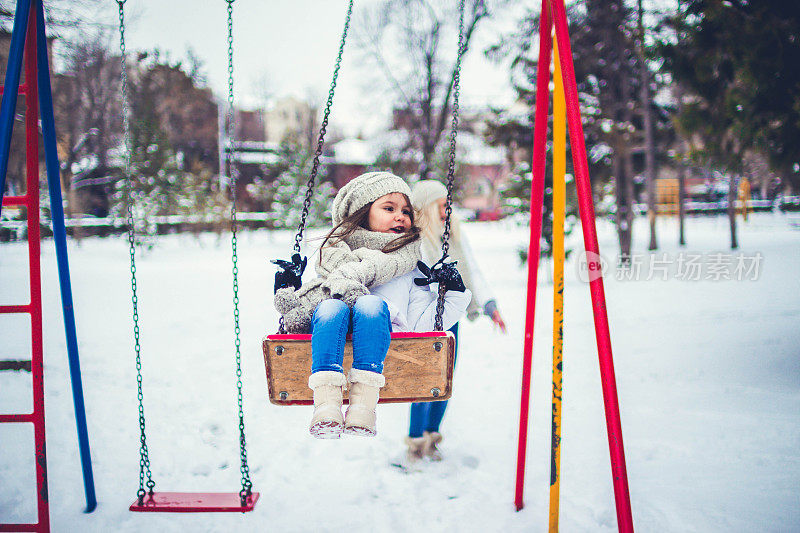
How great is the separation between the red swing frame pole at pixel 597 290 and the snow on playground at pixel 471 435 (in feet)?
2.22

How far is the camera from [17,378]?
4.62 meters

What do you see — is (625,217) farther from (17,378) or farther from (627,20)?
(17,378)

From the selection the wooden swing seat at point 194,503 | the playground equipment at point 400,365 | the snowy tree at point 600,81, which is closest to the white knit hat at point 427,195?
the playground equipment at point 400,365

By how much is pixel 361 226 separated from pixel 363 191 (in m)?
0.17

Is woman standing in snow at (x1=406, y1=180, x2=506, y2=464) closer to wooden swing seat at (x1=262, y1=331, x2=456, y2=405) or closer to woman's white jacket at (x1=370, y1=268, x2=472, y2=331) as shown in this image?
woman's white jacket at (x1=370, y1=268, x2=472, y2=331)

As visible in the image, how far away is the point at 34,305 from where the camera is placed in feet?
7.50

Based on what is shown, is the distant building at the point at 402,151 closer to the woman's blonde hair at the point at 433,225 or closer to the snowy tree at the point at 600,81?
the snowy tree at the point at 600,81

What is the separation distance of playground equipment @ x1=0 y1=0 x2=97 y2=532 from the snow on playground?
1.26 ft

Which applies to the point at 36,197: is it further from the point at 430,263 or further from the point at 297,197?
the point at 297,197

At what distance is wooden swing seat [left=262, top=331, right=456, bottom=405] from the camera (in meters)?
2.03

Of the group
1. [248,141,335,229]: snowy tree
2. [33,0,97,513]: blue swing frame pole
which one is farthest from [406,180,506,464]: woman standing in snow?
[248,141,335,229]: snowy tree

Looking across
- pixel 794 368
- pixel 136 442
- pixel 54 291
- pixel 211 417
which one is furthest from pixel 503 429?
pixel 54 291

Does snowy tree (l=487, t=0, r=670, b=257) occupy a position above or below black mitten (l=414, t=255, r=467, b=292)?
above

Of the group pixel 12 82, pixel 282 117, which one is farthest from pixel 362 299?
pixel 282 117
